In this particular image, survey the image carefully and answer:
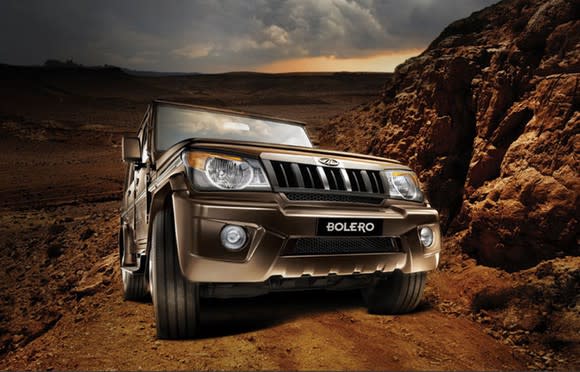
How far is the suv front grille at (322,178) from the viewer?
3.06 meters

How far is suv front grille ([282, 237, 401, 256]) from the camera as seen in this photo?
9.71ft

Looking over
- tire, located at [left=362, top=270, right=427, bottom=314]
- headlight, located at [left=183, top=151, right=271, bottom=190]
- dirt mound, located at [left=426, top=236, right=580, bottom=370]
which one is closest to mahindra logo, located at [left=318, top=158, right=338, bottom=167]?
headlight, located at [left=183, top=151, right=271, bottom=190]

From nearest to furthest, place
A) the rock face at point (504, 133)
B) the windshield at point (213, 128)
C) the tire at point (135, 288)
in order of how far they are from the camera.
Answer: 1. the windshield at point (213, 128)
2. the rock face at point (504, 133)
3. the tire at point (135, 288)

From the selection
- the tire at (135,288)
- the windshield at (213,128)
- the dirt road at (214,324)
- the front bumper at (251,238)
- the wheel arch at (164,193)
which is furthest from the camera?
the tire at (135,288)

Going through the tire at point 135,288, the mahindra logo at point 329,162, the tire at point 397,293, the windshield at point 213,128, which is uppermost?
the windshield at point 213,128

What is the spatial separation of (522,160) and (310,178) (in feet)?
11.0

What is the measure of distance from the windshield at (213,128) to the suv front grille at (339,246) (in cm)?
183

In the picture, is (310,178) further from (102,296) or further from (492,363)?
(102,296)

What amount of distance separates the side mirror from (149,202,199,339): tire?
133 cm

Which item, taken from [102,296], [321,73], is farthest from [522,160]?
[321,73]

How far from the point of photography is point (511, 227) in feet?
16.7

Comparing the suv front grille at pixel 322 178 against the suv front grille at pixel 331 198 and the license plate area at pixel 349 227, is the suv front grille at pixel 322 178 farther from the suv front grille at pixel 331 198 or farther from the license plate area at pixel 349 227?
the license plate area at pixel 349 227

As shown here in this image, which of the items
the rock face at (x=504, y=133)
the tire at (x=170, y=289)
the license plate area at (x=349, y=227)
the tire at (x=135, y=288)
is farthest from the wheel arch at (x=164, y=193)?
the rock face at (x=504, y=133)

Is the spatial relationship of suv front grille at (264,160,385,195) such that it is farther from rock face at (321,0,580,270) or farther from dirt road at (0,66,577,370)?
rock face at (321,0,580,270)
